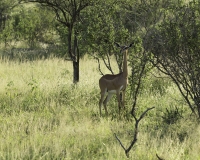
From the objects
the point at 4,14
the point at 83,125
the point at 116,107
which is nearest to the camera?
the point at 83,125

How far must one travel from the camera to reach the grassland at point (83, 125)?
5.09 meters

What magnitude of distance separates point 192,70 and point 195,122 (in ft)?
3.41

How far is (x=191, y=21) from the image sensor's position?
21.8 feet

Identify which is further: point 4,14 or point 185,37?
point 4,14

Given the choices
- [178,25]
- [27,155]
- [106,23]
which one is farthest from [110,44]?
[27,155]

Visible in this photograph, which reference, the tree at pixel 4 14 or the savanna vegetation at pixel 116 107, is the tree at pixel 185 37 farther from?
the tree at pixel 4 14

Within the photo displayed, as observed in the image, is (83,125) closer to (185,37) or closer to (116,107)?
(116,107)

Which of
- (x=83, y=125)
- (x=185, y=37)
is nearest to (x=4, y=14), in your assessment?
(x=83, y=125)

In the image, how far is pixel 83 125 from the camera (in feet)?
21.1

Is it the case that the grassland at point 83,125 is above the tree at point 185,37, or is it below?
below

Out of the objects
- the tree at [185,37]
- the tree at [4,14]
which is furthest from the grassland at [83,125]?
the tree at [4,14]

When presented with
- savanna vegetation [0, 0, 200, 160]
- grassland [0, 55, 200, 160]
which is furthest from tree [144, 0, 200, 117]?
grassland [0, 55, 200, 160]

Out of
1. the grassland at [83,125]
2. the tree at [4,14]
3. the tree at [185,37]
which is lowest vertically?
the grassland at [83,125]

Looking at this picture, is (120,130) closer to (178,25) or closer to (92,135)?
(92,135)
